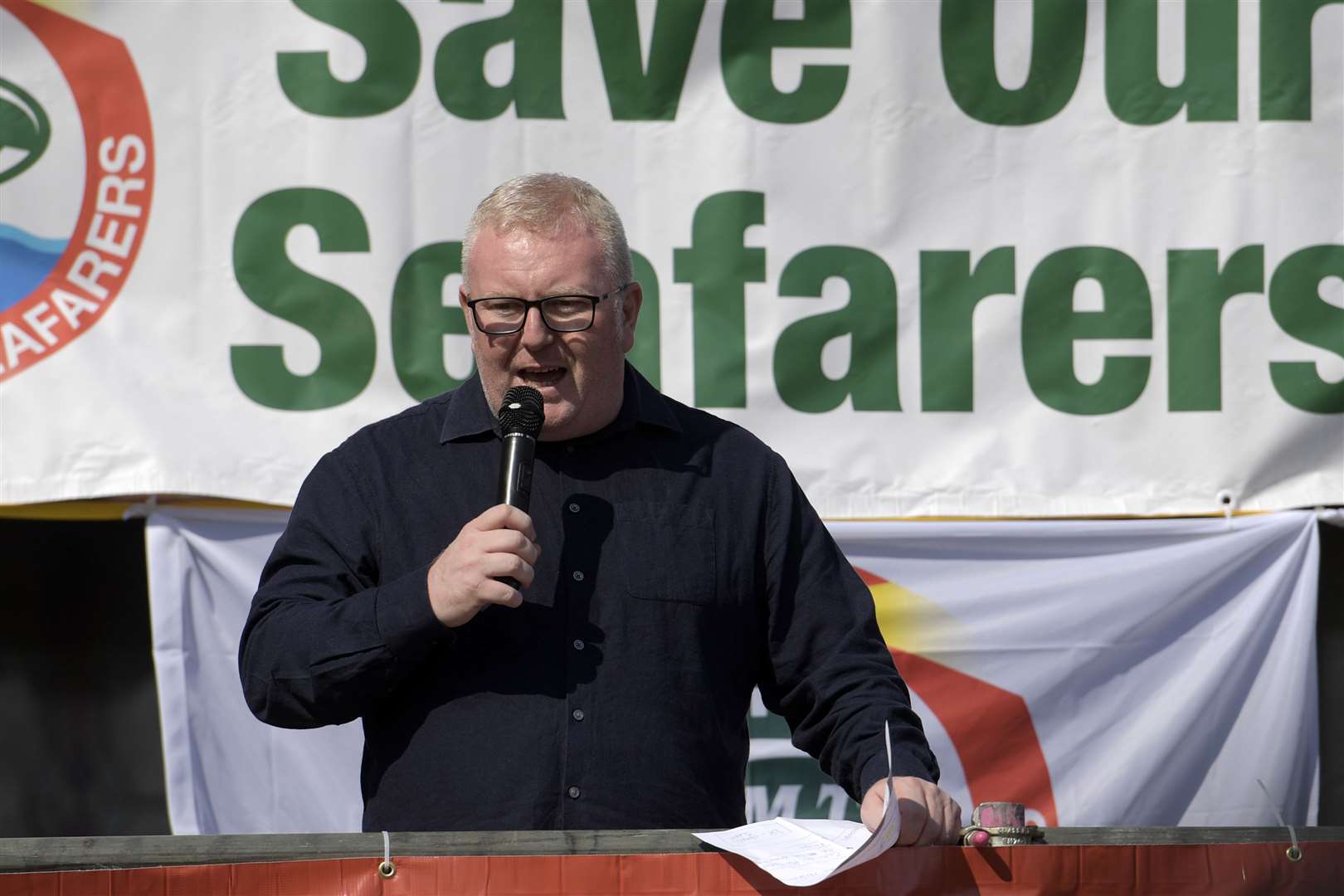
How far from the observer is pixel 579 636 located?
199 cm

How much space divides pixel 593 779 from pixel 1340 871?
Answer: 855mm

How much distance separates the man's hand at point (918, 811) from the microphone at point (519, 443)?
0.46 m

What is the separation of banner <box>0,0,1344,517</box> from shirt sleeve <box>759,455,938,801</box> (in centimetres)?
153

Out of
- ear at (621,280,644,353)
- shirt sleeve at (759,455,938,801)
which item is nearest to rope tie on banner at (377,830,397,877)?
shirt sleeve at (759,455,938,801)

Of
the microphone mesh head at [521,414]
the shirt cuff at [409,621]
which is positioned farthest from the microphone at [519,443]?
the shirt cuff at [409,621]

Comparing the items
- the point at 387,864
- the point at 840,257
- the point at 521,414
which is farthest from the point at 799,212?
the point at 387,864

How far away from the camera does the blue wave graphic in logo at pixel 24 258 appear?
11.8 feet

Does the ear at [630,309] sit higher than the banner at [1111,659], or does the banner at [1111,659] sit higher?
the ear at [630,309]

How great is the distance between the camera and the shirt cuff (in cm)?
180

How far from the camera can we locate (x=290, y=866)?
5.14ft

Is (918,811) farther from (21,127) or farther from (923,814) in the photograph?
(21,127)

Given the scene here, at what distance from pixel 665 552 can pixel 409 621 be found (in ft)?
1.28

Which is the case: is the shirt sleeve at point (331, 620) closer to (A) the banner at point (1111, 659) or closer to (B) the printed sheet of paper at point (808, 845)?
(B) the printed sheet of paper at point (808, 845)

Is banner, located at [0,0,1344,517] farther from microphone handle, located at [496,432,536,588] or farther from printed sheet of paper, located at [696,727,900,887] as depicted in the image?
printed sheet of paper, located at [696,727,900,887]
